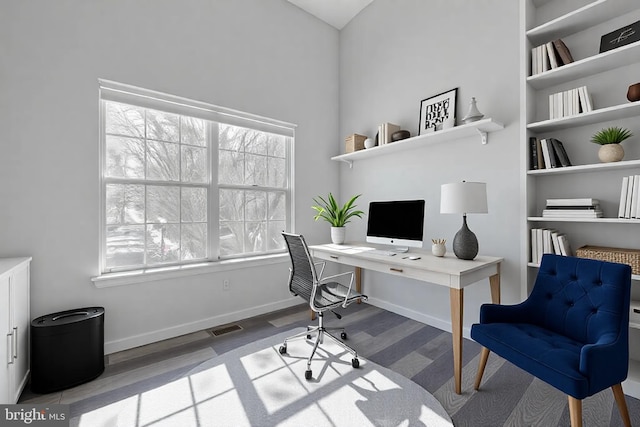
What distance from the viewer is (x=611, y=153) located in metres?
1.81

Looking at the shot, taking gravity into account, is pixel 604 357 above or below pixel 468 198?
below

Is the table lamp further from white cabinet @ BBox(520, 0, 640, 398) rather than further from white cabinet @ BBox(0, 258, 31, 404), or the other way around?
white cabinet @ BBox(0, 258, 31, 404)

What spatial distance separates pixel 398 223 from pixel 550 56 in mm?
1699

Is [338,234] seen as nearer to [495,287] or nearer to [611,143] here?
[495,287]

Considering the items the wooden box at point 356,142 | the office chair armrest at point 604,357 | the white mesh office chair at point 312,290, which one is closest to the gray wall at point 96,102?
the wooden box at point 356,142

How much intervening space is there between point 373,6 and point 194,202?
3.18m

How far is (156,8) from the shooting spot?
2.52 metres

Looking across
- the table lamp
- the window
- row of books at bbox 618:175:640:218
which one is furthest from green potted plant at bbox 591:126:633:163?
the window

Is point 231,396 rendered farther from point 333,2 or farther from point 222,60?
point 333,2

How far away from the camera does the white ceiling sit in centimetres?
346

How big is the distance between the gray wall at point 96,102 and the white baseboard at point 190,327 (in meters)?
0.01

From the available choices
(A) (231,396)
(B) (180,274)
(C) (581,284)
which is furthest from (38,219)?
(C) (581,284)

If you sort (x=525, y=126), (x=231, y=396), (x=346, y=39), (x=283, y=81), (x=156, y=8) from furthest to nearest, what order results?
(x=346, y=39) → (x=283, y=81) → (x=156, y=8) → (x=525, y=126) → (x=231, y=396)
